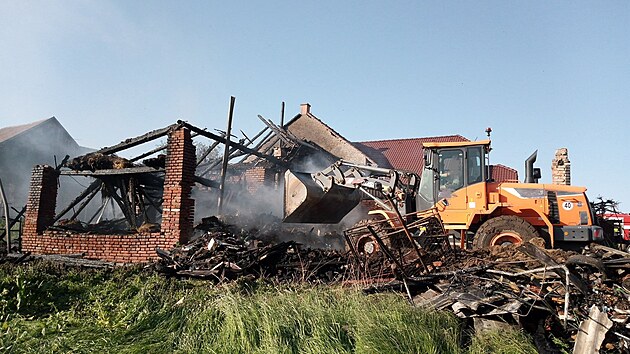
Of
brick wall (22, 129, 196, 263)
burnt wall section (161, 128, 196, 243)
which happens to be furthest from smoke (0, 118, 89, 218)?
burnt wall section (161, 128, 196, 243)

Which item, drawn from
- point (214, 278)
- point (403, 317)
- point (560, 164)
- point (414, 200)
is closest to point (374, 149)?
point (560, 164)

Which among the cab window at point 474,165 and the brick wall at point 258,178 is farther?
the brick wall at point 258,178

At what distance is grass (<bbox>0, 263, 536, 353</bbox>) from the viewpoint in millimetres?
4660

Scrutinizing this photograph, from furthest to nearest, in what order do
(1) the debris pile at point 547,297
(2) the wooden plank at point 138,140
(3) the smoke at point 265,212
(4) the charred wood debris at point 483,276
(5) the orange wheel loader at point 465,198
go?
(3) the smoke at point 265,212
(2) the wooden plank at point 138,140
(5) the orange wheel loader at point 465,198
(4) the charred wood debris at point 483,276
(1) the debris pile at point 547,297

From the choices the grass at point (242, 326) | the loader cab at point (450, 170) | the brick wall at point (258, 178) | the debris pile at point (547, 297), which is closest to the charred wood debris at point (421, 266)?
the debris pile at point (547, 297)

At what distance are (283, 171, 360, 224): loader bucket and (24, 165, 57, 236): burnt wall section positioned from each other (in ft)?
20.6

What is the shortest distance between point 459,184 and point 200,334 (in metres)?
7.15

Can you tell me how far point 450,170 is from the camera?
418 inches

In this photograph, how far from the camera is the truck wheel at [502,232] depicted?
367 inches

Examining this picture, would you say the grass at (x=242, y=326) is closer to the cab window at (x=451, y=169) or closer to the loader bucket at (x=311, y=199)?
the loader bucket at (x=311, y=199)

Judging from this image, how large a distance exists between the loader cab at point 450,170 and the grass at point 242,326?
480cm

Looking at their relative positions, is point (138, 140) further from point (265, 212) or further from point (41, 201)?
point (265, 212)

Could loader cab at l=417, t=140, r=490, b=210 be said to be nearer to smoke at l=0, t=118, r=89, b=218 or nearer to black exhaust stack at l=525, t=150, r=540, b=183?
black exhaust stack at l=525, t=150, r=540, b=183

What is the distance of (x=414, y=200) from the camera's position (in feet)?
37.4
